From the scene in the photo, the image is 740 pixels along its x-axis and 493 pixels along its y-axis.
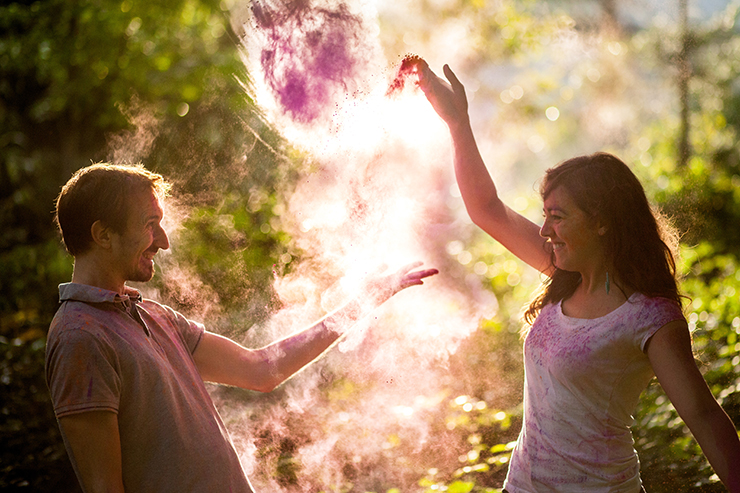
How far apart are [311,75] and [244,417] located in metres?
2.61

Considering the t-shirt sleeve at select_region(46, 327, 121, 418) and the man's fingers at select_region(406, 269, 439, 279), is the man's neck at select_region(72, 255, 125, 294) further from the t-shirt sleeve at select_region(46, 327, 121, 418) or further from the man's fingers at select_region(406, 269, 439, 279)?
the man's fingers at select_region(406, 269, 439, 279)

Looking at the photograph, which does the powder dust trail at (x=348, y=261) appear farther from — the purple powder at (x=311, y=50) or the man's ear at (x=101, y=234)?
the man's ear at (x=101, y=234)

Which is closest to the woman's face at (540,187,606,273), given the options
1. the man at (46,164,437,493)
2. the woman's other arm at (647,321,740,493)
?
the woman's other arm at (647,321,740,493)

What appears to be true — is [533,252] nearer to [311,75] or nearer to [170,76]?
[311,75]

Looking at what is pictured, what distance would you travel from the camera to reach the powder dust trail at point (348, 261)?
3.44 m

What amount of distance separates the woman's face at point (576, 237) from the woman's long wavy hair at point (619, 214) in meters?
0.02

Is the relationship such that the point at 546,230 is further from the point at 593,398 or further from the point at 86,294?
the point at 86,294

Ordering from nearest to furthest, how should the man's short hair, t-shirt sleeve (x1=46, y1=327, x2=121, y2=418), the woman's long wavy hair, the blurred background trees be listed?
1. t-shirt sleeve (x1=46, y1=327, x2=121, y2=418)
2. the man's short hair
3. the woman's long wavy hair
4. the blurred background trees

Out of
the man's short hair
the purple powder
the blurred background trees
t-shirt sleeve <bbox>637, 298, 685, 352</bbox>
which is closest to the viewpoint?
t-shirt sleeve <bbox>637, 298, 685, 352</bbox>

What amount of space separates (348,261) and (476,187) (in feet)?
5.53

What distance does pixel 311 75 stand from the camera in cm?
351

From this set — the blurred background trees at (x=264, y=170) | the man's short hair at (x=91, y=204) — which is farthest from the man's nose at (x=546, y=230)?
the man's short hair at (x=91, y=204)

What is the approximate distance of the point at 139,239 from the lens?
1967 millimetres

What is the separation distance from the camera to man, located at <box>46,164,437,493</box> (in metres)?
1.63
